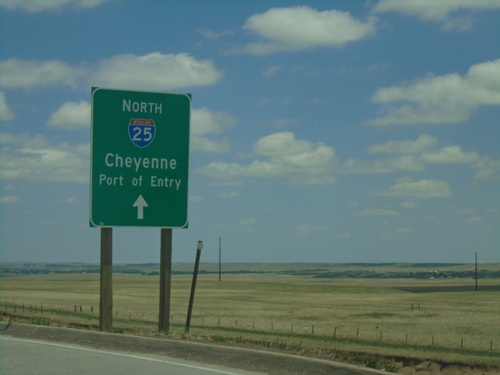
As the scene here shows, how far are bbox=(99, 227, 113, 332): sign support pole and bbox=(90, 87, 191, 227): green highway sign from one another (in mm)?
296

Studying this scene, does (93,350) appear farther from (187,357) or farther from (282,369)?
(282,369)

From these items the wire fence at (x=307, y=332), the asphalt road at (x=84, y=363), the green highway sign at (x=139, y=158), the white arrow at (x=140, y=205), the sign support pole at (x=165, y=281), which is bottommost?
Result: the wire fence at (x=307, y=332)

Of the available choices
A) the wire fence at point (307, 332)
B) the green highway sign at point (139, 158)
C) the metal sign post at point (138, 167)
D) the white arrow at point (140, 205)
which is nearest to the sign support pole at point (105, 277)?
the metal sign post at point (138, 167)

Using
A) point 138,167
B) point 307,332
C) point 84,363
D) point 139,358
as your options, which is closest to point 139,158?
point 138,167

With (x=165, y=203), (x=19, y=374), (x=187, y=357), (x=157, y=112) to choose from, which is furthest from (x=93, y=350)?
(x=157, y=112)

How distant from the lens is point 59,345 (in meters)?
14.5

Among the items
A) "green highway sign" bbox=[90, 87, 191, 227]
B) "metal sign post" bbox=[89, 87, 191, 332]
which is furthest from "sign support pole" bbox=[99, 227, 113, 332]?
"green highway sign" bbox=[90, 87, 191, 227]

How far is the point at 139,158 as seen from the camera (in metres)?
17.0

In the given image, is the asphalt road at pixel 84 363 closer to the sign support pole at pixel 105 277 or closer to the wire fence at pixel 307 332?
the sign support pole at pixel 105 277

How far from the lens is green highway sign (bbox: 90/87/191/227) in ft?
55.2

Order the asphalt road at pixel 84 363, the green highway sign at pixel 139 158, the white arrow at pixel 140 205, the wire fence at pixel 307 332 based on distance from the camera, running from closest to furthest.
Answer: the asphalt road at pixel 84 363
the green highway sign at pixel 139 158
the white arrow at pixel 140 205
the wire fence at pixel 307 332

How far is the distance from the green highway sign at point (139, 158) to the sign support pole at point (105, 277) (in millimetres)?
296

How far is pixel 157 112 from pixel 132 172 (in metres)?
1.32

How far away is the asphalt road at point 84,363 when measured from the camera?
1156cm
